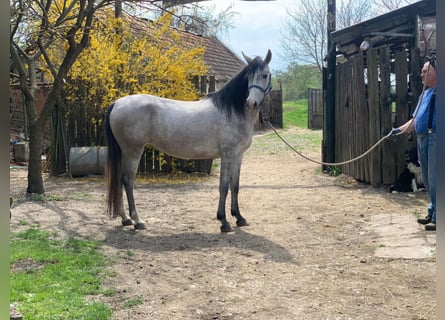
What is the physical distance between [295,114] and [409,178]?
23342mm

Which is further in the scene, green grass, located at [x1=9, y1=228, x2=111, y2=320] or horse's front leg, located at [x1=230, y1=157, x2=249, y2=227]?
horse's front leg, located at [x1=230, y1=157, x2=249, y2=227]

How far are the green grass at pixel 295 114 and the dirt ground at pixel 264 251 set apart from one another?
61.4 feet

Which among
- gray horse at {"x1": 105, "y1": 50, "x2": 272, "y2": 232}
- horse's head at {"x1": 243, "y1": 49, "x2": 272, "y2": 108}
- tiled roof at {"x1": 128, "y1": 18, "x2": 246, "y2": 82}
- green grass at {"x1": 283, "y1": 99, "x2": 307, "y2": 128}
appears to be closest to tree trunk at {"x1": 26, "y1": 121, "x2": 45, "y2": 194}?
gray horse at {"x1": 105, "y1": 50, "x2": 272, "y2": 232}

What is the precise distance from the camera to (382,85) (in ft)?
24.5

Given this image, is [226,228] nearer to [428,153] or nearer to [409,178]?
[428,153]

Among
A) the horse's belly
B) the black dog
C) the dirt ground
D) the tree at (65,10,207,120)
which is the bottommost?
the dirt ground

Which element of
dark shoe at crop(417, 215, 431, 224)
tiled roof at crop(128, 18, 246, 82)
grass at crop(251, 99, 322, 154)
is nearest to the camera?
dark shoe at crop(417, 215, 431, 224)

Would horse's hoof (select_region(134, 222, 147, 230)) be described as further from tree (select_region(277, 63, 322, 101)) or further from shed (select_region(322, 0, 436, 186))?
tree (select_region(277, 63, 322, 101))

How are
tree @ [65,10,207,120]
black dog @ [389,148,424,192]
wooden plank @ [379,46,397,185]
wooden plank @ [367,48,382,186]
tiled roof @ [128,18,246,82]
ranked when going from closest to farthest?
black dog @ [389,148,424,192] < wooden plank @ [379,46,397,185] < wooden plank @ [367,48,382,186] < tree @ [65,10,207,120] < tiled roof @ [128,18,246,82]

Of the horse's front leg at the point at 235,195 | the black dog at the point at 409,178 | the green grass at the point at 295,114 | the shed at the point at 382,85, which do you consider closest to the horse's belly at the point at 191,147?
the horse's front leg at the point at 235,195

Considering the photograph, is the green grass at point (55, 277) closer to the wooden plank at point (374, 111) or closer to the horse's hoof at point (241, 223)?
the horse's hoof at point (241, 223)

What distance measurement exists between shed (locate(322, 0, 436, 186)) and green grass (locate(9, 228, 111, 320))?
15.9 ft

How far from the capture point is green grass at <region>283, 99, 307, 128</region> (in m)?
27.0

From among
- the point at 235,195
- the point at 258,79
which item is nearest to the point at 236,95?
the point at 258,79
